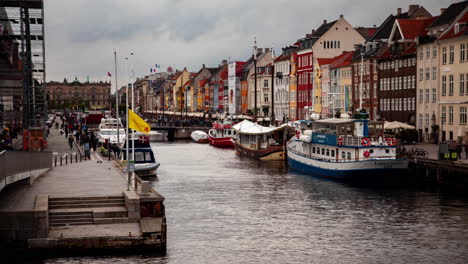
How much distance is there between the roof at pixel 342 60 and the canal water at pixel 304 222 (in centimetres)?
4823

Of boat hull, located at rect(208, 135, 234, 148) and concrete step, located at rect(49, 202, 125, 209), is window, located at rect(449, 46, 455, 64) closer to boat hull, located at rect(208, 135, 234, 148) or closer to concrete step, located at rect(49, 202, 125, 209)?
boat hull, located at rect(208, 135, 234, 148)

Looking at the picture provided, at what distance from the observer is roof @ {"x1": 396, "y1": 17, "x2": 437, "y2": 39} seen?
83.7m

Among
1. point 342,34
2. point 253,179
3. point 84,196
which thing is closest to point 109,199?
point 84,196

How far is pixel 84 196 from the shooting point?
33.2m

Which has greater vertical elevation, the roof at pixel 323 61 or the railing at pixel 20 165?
the roof at pixel 323 61

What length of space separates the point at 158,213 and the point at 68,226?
364 cm

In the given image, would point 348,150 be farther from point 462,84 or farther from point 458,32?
point 458,32

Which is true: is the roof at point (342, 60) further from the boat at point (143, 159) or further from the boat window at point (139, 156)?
the boat window at point (139, 156)

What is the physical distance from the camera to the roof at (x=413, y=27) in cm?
8369

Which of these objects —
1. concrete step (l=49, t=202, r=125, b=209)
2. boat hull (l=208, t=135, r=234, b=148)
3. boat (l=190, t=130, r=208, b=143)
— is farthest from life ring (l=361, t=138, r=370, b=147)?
boat (l=190, t=130, r=208, b=143)

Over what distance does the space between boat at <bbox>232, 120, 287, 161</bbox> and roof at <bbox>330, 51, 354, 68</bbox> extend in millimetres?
21167

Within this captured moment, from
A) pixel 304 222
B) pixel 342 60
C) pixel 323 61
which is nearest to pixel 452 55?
pixel 342 60

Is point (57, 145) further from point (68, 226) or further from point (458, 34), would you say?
point (68, 226)

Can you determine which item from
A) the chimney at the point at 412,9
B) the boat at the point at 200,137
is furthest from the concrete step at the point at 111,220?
the boat at the point at 200,137
